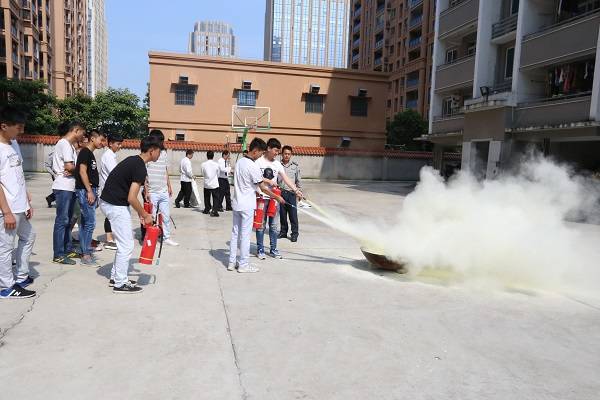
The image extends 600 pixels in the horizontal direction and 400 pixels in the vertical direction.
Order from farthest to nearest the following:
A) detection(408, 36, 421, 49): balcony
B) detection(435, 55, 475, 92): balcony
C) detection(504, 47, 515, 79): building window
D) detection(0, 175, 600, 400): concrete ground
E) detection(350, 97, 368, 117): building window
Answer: detection(408, 36, 421, 49): balcony < detection(350, 97, 368, 117): building window < detection(435, 55, 475, 92): balcony < detection(504, 47, 515, 79): building window < detection(0, 175, 600, 400): concrete ground

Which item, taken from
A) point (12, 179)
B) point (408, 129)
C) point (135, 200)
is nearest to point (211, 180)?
point (135, 200)

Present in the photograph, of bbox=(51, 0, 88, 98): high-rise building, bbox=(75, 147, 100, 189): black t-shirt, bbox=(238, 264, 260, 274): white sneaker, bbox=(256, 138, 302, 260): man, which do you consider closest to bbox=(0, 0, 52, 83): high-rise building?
bbox=(51, 0, 88, 98): high-rise building

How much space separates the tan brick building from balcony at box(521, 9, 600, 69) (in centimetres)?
1653

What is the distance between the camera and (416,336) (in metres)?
4.26

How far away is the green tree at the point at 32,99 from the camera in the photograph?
32625 millimetres

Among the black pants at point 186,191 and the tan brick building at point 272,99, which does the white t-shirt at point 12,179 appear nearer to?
the black pants at point 186,191

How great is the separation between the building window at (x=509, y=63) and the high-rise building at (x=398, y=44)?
109ft

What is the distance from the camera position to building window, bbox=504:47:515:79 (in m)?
20.8

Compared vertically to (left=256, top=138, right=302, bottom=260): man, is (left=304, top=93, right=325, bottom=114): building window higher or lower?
higher

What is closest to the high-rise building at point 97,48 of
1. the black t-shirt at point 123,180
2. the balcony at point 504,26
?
the balcony at point 504,26

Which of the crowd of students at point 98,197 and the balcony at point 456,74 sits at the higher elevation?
the balcony at point 456,74

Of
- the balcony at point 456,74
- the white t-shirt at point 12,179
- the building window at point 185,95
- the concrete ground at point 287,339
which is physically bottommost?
the concrete ground at point 287,339

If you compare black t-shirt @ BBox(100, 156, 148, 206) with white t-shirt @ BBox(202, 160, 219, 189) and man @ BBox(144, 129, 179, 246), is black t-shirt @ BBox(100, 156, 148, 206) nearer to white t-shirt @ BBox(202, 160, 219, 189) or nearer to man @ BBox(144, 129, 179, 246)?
man @ BBox(144, 129, 179, 246)

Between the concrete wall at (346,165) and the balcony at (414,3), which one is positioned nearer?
the concrete wall at (346,165)
